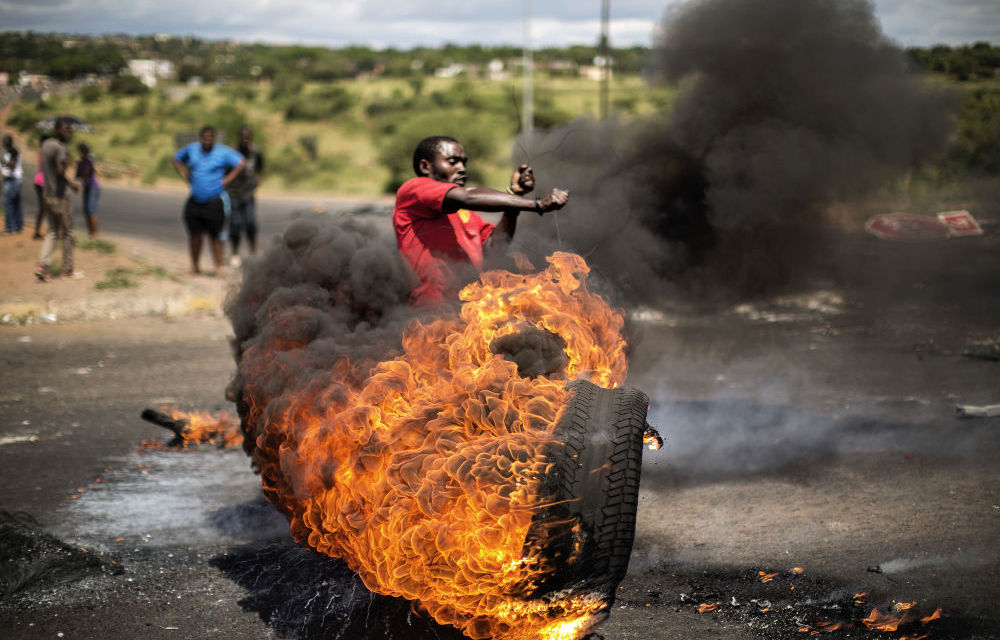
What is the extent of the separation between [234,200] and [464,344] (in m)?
9.43

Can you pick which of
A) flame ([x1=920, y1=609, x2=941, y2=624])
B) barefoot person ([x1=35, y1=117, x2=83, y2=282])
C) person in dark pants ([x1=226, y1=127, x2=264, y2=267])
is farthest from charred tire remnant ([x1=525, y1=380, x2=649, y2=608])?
person in dark pants ([x1=226, y1=127, x2=264, y2=267])

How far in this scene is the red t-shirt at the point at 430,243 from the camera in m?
4.05

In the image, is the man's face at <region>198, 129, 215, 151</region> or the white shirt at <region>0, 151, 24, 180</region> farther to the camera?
the white shirt at <region>0, 151, 24, 180</region>

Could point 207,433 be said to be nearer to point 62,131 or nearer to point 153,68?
point 62,131

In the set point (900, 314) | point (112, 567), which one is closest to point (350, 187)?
point (900, 314)

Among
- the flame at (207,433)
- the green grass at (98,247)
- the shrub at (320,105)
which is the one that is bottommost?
the flame at (207,433)

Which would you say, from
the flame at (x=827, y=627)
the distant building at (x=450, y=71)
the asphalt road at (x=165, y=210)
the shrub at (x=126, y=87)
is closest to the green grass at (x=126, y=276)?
the asphalt road at (x=165, y=210)

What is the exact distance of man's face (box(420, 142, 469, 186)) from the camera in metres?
4.23

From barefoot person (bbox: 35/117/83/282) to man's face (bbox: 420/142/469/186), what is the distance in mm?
8027

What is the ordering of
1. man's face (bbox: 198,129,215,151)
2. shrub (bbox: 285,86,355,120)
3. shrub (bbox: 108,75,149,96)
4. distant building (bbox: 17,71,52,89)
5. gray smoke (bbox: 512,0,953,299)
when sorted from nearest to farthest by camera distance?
gray smoke (bbox: 512,0,953,299)
man's face (bbox: 198,129,215,151)
distant building (bbox: 17,71,52,89)
shrub (bbox: 285,86,355,120)
shrub (bbox: 108,75,149,96)

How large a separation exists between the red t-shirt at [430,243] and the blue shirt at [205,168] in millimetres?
7355

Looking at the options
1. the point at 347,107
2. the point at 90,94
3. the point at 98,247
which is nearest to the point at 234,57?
the point at 90,94

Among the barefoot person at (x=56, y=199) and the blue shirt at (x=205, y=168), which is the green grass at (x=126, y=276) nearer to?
the barefoot person at (x=56, y=199)

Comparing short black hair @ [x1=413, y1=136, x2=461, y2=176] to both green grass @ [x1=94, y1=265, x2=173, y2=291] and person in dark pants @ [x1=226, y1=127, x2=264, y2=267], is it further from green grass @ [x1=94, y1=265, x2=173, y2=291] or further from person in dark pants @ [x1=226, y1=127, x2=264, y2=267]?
person in dark pants @ [x1=226, y1=127, x2=264, y2=267]
